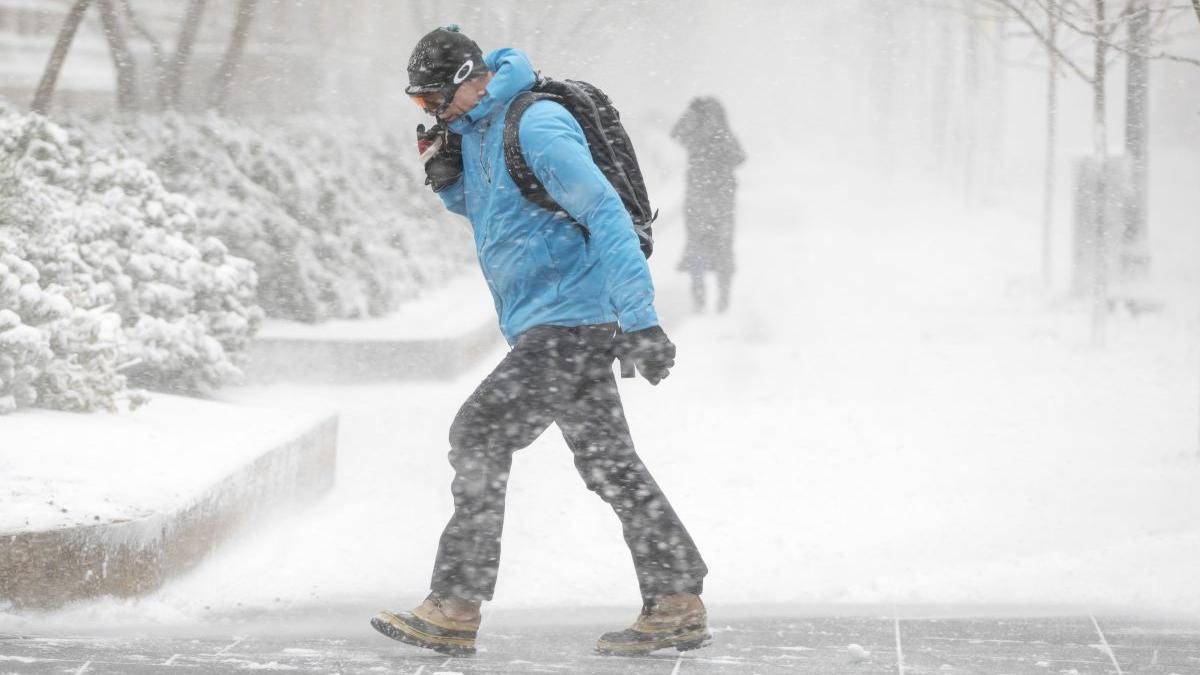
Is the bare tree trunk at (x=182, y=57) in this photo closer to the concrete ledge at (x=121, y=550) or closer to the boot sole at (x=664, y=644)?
the concrete ledge at (x=121, y=550)

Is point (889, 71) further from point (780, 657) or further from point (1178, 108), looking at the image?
point (780, 657)

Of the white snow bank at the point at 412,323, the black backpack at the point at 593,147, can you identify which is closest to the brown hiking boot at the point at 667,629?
the black backpack at the point at 593,147

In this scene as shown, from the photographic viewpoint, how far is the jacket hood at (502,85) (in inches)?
153

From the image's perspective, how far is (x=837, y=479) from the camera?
23.2ft

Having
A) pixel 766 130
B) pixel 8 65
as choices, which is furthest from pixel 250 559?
pixel 766 130

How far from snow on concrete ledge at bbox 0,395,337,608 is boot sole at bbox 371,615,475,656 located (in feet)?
3.15

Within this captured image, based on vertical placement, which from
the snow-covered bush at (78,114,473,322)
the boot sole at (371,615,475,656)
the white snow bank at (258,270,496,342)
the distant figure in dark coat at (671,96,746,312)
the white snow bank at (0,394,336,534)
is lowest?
the boot sole at (371,615,475,656)

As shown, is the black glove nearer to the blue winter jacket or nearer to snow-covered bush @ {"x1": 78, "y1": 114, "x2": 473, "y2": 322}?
the blue winter jacket

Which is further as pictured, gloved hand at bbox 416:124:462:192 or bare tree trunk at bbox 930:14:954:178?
bare tree trunk at bbox 930:14:954:178

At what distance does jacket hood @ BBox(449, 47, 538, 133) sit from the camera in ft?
12.7

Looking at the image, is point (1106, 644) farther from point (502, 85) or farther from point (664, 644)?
point (502, 85)

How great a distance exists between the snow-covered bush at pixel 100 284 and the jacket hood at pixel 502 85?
7.51 feet

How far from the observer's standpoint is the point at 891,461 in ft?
24.3

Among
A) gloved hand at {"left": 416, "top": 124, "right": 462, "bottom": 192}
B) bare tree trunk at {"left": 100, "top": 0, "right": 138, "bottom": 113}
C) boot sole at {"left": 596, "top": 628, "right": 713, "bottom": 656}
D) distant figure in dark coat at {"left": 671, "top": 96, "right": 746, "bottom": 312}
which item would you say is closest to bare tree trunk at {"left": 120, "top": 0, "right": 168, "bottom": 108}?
bare tree trunk at {"left": 100, "top": 0, "right": 138, "bottom": 113}
